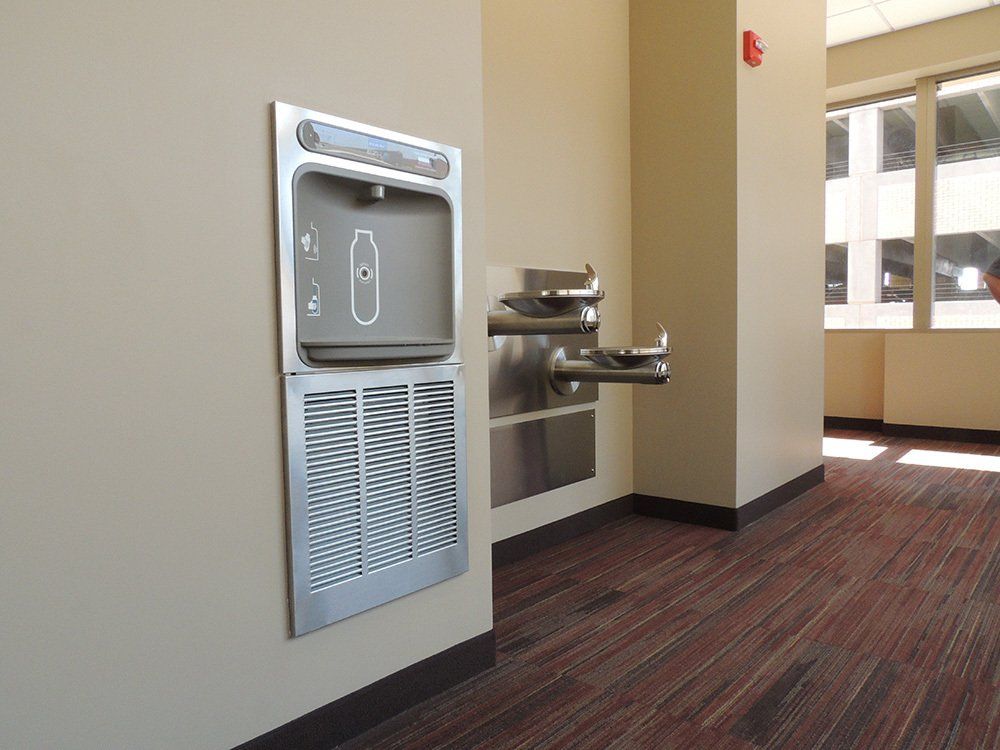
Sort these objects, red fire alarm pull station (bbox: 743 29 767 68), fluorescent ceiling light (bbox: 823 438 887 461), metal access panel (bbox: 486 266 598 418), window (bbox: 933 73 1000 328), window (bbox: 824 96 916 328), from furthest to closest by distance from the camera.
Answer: window (bbox: 824 96 916 328), window (bbox: 933 73 1000 328), fluorescent ceiling light (bbox: 823 438 887 461), red fire alarm pull station (bbox: 743 29 767 68), metal access panel (bbox: 486 266 598 418)

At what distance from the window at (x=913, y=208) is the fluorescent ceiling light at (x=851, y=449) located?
3.39ft

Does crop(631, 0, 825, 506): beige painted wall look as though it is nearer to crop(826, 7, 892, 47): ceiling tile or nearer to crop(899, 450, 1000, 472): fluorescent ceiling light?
crop(899, 450, 1000, 472): fluorescent ceiling light

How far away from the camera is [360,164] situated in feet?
4.75

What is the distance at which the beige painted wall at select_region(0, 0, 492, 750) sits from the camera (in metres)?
1.03

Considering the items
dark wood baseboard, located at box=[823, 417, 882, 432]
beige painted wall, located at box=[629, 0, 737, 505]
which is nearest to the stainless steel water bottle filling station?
beige painted wall, located at box=[629, 0, 737, 505]

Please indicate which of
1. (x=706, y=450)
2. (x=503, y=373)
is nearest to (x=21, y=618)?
(x=503, y=373)

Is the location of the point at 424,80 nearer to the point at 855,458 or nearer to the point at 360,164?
the point at 360,164

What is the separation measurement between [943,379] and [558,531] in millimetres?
3643

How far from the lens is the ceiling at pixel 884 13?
4523 millimetres

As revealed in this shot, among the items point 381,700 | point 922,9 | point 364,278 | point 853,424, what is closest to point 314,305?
point 364,278

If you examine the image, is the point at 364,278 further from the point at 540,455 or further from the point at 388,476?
the point at 540,455

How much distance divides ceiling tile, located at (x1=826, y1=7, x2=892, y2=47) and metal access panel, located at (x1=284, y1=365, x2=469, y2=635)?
4.56 meters

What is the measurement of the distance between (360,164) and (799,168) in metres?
2.65

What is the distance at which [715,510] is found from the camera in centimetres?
295
